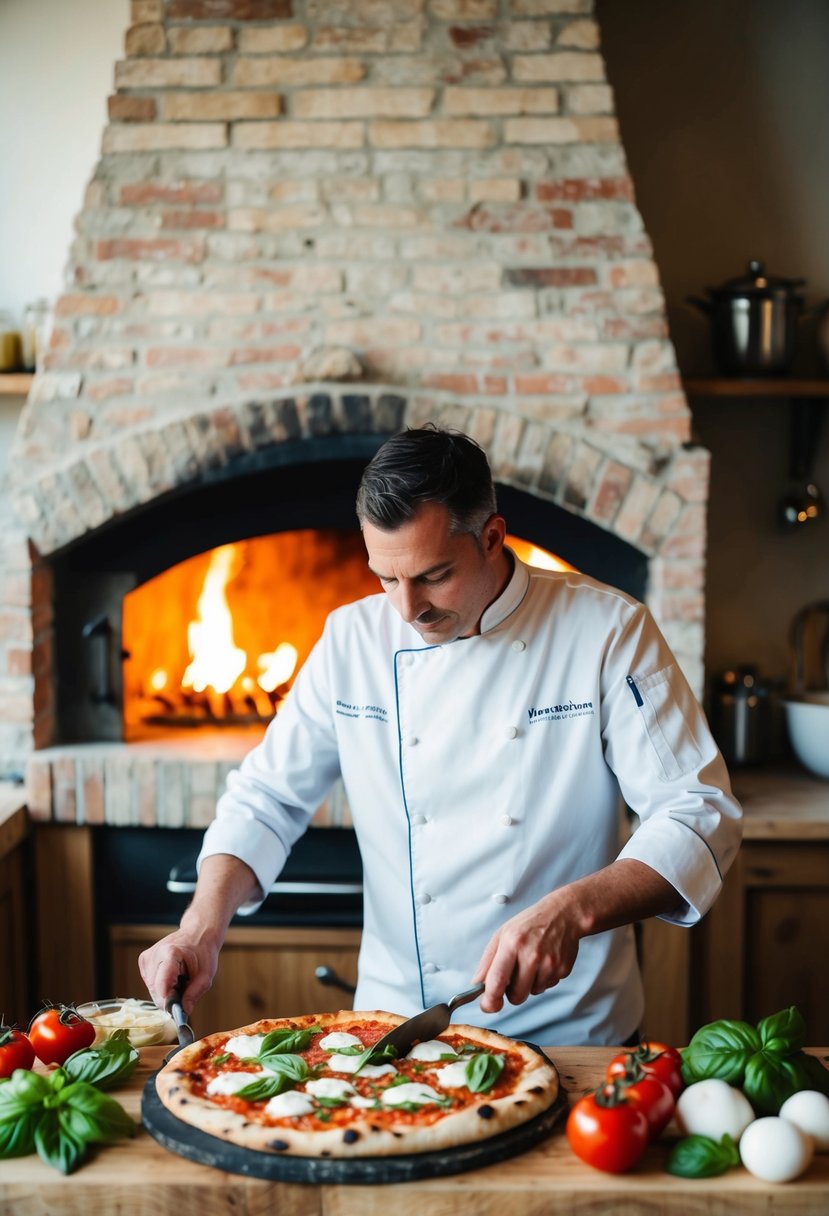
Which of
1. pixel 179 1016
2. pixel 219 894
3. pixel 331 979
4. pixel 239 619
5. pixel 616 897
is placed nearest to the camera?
pixel 179 1016

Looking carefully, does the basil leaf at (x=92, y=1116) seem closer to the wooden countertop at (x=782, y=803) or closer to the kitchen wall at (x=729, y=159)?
the wooden countertop at (x=782, y=803)

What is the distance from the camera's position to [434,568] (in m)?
1.83

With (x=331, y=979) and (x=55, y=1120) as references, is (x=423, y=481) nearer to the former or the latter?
(x=55, y=1120)

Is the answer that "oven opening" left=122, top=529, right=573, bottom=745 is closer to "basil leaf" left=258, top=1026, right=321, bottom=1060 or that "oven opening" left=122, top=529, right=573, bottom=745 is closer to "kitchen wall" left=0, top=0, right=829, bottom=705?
"kitchen wall" left=0, top=0, right=829, bottom=705

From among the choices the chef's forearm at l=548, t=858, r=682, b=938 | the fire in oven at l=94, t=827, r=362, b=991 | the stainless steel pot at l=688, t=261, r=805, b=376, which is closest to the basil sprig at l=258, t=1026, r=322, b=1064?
the chef's forearm at l=548, t=858, r=682, b=938

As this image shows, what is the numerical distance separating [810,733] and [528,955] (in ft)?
6.33

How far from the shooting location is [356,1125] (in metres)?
1.34

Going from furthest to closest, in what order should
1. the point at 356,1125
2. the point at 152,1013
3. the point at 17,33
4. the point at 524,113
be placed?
the point at 17,33 < the point at 524,113 < the point at 152,1013 < the point at 356,1125

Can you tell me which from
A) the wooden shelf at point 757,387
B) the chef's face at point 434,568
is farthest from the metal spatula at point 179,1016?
the wooden shelf at point 757,387

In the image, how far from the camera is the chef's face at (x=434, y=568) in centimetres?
181

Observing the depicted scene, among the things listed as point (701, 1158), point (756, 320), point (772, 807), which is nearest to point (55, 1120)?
point (701, 1158)

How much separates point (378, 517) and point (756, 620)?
219 cm

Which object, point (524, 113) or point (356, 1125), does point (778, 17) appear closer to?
point (524, 113)

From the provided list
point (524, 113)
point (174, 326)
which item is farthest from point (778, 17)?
point (174, 326)
